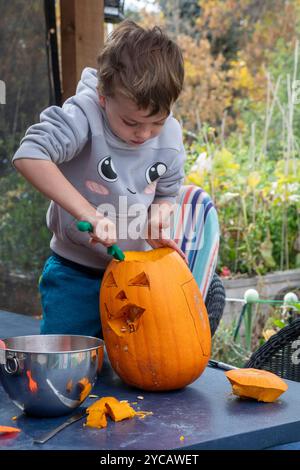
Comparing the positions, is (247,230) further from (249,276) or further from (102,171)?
(102,171)

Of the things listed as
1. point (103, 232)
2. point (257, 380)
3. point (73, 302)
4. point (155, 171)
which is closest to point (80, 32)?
point (155, 171)

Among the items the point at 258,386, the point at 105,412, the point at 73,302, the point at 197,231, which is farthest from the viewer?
the point at 197,231

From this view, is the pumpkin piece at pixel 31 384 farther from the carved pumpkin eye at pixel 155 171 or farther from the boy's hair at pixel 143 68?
the carved pumpkin eye at pixel 155 171

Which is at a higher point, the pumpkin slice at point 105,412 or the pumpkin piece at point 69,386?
the pumpkin piece at point 69,386

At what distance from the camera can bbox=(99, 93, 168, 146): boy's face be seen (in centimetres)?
162

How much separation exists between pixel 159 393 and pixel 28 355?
13.9 inches

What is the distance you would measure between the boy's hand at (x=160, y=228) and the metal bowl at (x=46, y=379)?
1.58 ft

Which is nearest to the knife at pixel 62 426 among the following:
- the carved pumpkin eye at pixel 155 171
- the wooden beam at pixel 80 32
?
the carved pumpkin eye at pixel 155 171

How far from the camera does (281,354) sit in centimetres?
190

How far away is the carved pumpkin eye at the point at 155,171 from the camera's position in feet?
6.16

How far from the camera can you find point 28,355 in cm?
124

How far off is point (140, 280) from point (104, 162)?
16.3 inches

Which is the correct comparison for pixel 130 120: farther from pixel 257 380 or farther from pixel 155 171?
pixel 257 380
